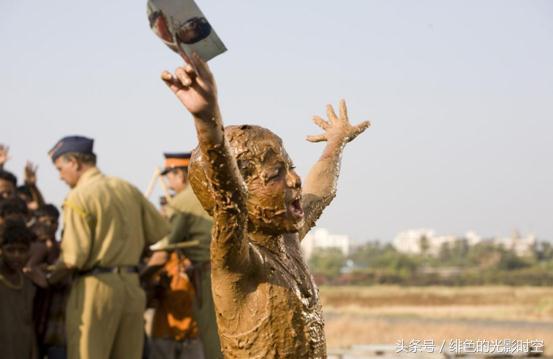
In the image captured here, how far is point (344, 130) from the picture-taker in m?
5.13

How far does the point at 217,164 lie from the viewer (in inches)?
130

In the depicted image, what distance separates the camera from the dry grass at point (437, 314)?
48.8ft

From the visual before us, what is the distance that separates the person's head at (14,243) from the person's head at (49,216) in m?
1.42

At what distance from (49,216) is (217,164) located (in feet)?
19.8

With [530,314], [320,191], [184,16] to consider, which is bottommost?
[530,314]

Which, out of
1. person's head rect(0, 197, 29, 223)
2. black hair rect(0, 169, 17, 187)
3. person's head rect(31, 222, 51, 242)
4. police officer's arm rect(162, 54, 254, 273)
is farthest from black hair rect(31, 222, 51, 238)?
police officer's arm rect(162, 54, 254, 273)

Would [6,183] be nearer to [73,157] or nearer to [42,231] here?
A: [42,231]

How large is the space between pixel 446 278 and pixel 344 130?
3075 centimetres

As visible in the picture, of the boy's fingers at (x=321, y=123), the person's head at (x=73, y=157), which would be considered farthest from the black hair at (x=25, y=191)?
the boy's fingers at (x=321, y=123)

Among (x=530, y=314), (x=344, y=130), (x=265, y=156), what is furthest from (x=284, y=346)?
(x=530, y=314)

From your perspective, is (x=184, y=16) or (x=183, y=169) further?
(x=183, y=169)

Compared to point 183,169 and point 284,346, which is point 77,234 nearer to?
point 183,169

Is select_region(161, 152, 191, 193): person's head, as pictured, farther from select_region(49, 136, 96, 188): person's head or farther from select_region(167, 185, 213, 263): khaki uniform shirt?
select_region(49, 136, 96, 188): person's head

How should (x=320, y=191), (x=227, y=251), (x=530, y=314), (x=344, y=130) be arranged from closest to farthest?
(x=227, y=251) < (x=320, y=191) < (x=344, y=130) < (x=530, y=314)
